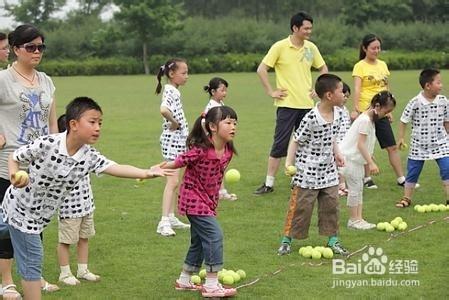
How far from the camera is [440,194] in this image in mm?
10570

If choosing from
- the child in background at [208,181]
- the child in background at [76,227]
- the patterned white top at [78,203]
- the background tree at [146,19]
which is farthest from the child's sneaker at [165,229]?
the background tree at [146,19]

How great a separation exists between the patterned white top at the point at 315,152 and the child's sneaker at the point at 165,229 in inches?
63.0

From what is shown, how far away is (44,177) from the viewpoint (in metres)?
5.56

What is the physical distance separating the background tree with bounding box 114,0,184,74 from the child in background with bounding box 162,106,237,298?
161 ft

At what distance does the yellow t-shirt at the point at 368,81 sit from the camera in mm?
11188

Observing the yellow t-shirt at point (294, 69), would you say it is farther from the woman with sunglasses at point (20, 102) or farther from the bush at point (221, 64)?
the bush at point (221, 64)

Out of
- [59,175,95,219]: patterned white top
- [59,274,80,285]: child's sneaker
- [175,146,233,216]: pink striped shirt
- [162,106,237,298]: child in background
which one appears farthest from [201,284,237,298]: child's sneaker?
[59,175,95,219]: patterned white top

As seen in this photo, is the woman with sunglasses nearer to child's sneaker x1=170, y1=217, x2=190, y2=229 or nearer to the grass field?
the grass field

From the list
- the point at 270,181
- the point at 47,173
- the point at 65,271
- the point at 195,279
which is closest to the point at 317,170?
the point at 195,279

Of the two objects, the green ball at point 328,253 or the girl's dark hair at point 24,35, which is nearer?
the girl's dark hair at point 24,35

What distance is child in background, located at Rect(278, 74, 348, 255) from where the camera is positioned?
7707mm

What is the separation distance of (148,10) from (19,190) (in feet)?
168

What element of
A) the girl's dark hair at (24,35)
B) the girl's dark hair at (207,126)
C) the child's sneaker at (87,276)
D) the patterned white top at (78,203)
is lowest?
the child's sneaker at (87,276)

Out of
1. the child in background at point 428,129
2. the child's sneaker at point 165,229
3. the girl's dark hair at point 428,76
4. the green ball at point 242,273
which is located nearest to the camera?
the green ball at point 242,273
